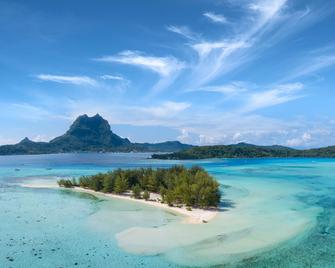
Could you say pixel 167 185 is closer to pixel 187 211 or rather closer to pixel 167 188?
pixel 167 188

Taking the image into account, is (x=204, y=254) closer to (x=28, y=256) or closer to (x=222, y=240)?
(x=222, y=240)

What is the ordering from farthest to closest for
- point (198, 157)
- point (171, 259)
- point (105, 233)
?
point (198, 157) < point (105, 233) < point (171, 259)

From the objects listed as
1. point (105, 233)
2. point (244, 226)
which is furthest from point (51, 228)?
point (244, 226)

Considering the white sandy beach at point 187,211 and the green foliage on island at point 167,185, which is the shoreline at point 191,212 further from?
→ the green foliage on island at point 167,185

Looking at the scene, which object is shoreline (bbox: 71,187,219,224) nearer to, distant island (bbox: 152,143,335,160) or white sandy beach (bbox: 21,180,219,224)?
white sandy beach (bbox: 21,180,219,224)

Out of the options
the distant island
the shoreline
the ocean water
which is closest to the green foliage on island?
the shoreline

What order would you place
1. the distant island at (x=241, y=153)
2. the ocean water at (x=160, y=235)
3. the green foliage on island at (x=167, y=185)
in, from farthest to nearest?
the distant island at (x=241, y=153) → the green foliage on island at (x=167, y=185) → the ocean water at (x=160, y=235)

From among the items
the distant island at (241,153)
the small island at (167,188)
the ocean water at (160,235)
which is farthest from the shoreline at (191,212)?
the distant island at (241,153)

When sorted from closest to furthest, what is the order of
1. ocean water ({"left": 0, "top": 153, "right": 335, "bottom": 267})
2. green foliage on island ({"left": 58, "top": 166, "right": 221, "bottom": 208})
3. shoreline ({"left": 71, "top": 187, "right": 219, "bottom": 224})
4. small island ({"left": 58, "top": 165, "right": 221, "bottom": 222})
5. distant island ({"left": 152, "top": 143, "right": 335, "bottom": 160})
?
ocean water ({"left": 0, "top": 153, "right": 335, "bottom": 267}) → shoreline ({"left": 71, "top": 187, "right": 219, "bottom": 224}) → small island ({"left": 58, "top": 165, "right": 221, "bottom": 222}) → green foliage on island ({"left": 58, "top": 166, "right": 221, "bottom": 208}) → distant island ({"left": 152, "top": 143, "right": 335, "bottom": 160})

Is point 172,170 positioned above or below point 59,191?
above
